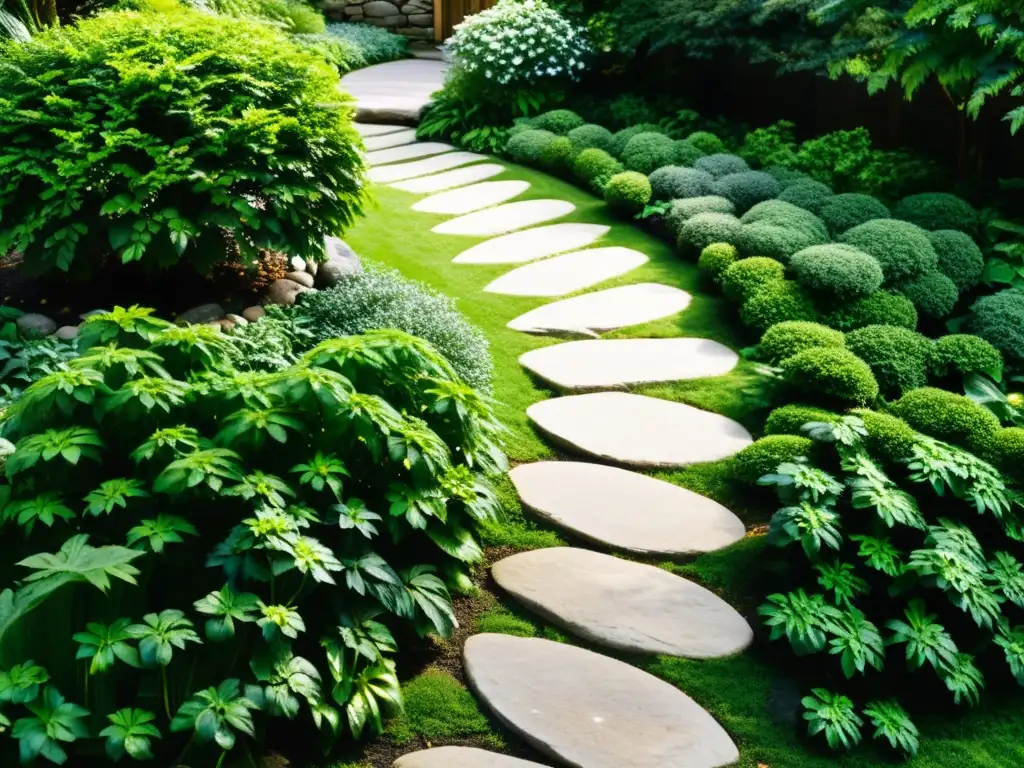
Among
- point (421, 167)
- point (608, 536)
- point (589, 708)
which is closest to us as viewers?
point (589, 708)

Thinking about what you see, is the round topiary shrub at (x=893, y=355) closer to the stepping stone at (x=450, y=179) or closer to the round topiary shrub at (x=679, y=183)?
the round topiary shrub at (x=679, y=183)

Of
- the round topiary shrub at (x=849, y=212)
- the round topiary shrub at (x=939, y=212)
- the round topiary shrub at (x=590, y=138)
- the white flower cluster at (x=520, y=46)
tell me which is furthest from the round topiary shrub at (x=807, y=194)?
the white flower cluster at (x=520, y=46)

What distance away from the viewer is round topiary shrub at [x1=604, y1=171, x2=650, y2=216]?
669 cm

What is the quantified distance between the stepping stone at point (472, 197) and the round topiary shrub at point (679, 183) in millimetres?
1072

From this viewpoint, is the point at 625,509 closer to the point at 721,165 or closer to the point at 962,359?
the point at 962,359

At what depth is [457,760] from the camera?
9.11ft

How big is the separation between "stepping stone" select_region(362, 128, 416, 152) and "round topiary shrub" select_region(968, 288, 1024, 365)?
213 inches

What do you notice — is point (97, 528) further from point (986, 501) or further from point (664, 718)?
point (986, 501)

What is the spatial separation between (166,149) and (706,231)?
306 cm

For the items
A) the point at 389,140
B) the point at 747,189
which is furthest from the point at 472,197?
the point at 389,140

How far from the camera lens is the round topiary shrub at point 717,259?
5594mm

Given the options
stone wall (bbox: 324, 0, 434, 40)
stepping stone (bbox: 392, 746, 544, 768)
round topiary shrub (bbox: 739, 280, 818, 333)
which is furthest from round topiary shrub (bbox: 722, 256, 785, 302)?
stone wall (bbox: 324, 0, 434, 40)

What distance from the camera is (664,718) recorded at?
297cm

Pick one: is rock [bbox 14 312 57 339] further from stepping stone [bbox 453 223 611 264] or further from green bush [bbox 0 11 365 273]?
stepping stone [bbox 453 223 611 264]
